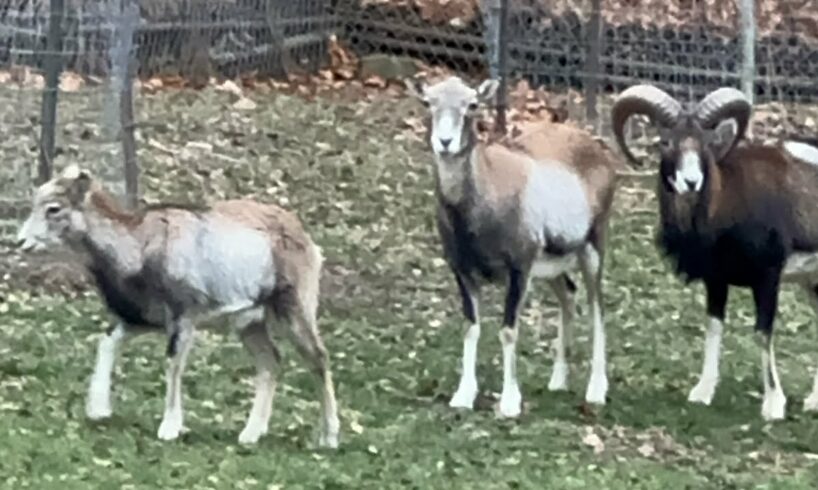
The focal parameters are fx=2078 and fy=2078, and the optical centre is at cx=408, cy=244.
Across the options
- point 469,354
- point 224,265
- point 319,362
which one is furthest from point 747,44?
point 224,265

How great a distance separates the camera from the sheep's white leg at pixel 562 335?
988cm

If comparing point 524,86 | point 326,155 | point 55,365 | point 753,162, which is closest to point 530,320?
point 753,162

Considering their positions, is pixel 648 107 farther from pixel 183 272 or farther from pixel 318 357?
pixel 183 272

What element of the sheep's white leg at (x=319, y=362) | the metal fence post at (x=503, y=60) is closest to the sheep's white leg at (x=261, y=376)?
the sheep's white leg at (x=319, y=362)

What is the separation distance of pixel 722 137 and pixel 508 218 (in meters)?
1.15

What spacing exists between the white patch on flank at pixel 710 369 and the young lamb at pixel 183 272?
216cm

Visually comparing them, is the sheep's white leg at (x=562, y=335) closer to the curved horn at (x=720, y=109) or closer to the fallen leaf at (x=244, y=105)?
the curved horn at (x=720, y=109)

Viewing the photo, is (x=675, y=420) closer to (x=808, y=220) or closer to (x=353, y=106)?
(x=808, y=220)

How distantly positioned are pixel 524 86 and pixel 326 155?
9.01 feet

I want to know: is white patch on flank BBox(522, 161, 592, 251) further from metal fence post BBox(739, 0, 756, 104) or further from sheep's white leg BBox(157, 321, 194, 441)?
A: metal fence post BBox(739, 0, 756, 104)

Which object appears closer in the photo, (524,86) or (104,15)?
(104,15)

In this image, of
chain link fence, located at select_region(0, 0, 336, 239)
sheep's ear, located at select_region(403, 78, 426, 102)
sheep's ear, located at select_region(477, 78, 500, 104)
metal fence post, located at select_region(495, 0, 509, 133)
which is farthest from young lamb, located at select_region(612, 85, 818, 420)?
metal fence post, located at select_region(495, 0, 509, 133)

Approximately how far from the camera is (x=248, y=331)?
28.1 feet

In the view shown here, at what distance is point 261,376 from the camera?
333 inches
